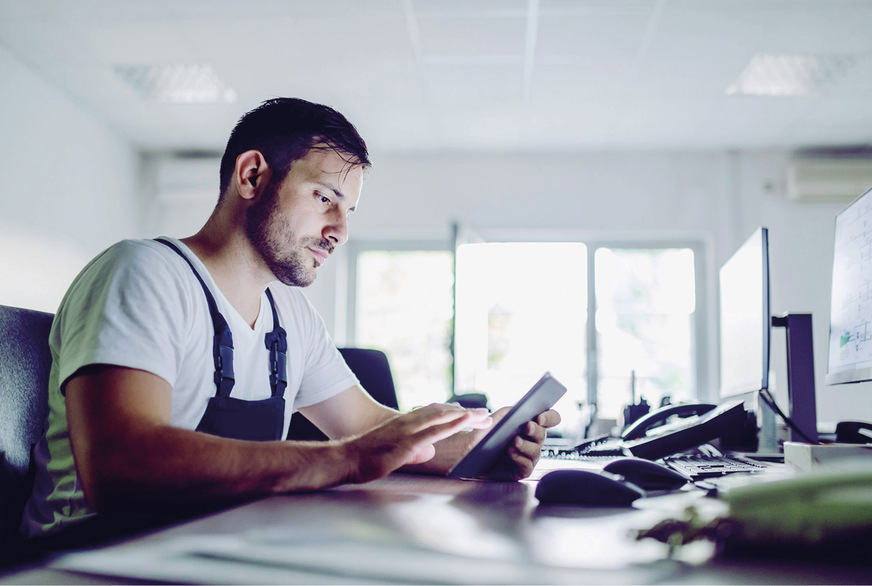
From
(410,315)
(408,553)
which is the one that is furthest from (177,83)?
(408,553)

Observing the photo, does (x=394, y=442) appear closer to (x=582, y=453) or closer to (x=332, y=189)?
(x=332, y=189)

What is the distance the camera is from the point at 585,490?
691mm

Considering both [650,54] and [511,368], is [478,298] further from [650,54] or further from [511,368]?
[650,54]

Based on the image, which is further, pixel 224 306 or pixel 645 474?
pixel 224 306

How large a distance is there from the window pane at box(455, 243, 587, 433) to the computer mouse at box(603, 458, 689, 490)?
12.4ft

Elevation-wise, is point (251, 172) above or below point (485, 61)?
below

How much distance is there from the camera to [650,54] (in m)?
3.34

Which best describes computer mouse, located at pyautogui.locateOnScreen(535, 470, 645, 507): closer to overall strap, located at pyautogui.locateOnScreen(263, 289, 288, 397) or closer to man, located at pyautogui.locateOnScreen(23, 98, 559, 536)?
man, located at pyautogui.locateOnScreen(23, 98, 559, 536)

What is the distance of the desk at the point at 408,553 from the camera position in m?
0.39

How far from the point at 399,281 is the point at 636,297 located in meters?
Answer: 1.79

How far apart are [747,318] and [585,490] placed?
0.99m

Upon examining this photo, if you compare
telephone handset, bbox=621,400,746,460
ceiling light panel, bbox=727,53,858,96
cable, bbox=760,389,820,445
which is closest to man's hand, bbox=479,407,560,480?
telephone handset, bbox=621,400,746,460

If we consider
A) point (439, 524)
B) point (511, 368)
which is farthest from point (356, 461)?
point (511, 368)

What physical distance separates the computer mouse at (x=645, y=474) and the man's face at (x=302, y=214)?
0.70 meters
